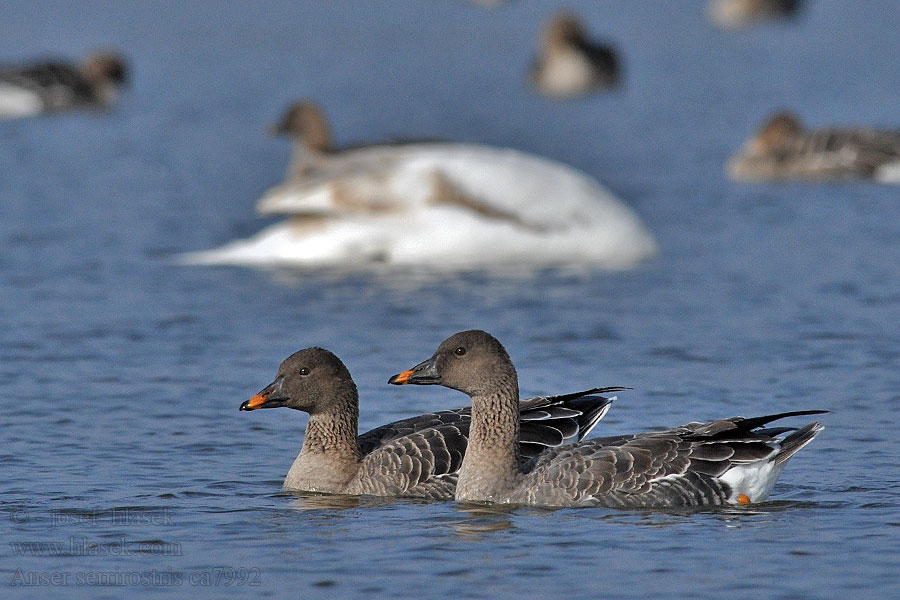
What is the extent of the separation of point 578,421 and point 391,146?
786 cm

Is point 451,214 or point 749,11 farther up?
point 749,11

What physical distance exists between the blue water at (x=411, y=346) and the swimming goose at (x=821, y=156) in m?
0.35

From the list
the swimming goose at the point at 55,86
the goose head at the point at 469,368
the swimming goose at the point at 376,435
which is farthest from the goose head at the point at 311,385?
the swimming goose at the point at 55,86

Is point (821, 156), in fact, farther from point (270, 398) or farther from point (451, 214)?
point (270, 398)

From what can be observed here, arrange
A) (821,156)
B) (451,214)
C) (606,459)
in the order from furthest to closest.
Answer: (821,156) < (451,214) < (606,459)

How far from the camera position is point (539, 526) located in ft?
28.6

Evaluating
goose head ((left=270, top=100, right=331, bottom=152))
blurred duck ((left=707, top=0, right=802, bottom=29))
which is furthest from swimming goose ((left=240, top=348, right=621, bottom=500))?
blurred duck ((left=707, top=0, right=802, bottom=29))

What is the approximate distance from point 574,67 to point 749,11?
11517 mm

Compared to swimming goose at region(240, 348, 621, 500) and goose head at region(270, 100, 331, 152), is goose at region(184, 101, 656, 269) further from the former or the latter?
swimming goose at region(240, 348, 621, 500)

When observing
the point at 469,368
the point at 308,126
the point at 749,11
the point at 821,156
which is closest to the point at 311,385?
the point at 469,368

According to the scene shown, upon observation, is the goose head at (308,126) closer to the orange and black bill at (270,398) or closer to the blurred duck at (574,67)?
the orange and black bill at (270,398)

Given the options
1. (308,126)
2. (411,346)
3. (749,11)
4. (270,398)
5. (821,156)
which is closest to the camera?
(270,398)

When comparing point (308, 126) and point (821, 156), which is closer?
point (308, 126)

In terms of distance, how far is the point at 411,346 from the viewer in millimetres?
13375
